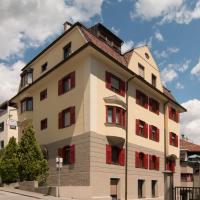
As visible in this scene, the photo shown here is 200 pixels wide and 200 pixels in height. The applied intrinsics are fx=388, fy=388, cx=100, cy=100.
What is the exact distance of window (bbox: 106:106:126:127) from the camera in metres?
32.4

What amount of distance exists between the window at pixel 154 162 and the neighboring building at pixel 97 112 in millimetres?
104

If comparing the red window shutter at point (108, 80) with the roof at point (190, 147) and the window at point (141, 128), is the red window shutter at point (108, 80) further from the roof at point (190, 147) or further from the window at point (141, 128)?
the roof at point (190, 147)

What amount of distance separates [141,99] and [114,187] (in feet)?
32.8

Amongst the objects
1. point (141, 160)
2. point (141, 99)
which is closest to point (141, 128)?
point (141, 99)

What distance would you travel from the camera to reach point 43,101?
38.1 m

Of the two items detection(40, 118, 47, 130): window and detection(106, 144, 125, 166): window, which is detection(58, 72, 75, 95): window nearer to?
detection(40, 118, 47, 130): window

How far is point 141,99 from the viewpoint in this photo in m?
38.4

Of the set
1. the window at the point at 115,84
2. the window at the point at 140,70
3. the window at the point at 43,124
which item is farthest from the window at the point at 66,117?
the window at the point at 140,70

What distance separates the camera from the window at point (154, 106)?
A: 40112 millimetres

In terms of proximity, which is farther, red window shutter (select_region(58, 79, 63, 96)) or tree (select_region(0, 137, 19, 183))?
red window shutter (select_region(58, 79, 63, 96))

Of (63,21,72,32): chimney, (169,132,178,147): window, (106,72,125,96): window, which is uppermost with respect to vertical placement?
(63,21,72,32): chimney

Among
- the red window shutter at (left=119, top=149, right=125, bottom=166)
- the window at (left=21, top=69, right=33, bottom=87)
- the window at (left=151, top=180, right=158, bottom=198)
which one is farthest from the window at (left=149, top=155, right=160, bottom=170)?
the window at (left=21, top=69, right=33, bottom=87)

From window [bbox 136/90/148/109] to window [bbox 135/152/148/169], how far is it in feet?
15.9

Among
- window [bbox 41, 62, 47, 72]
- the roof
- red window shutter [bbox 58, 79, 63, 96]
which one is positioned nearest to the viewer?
red window shutter [bbox 58, 79, 63, 96]
